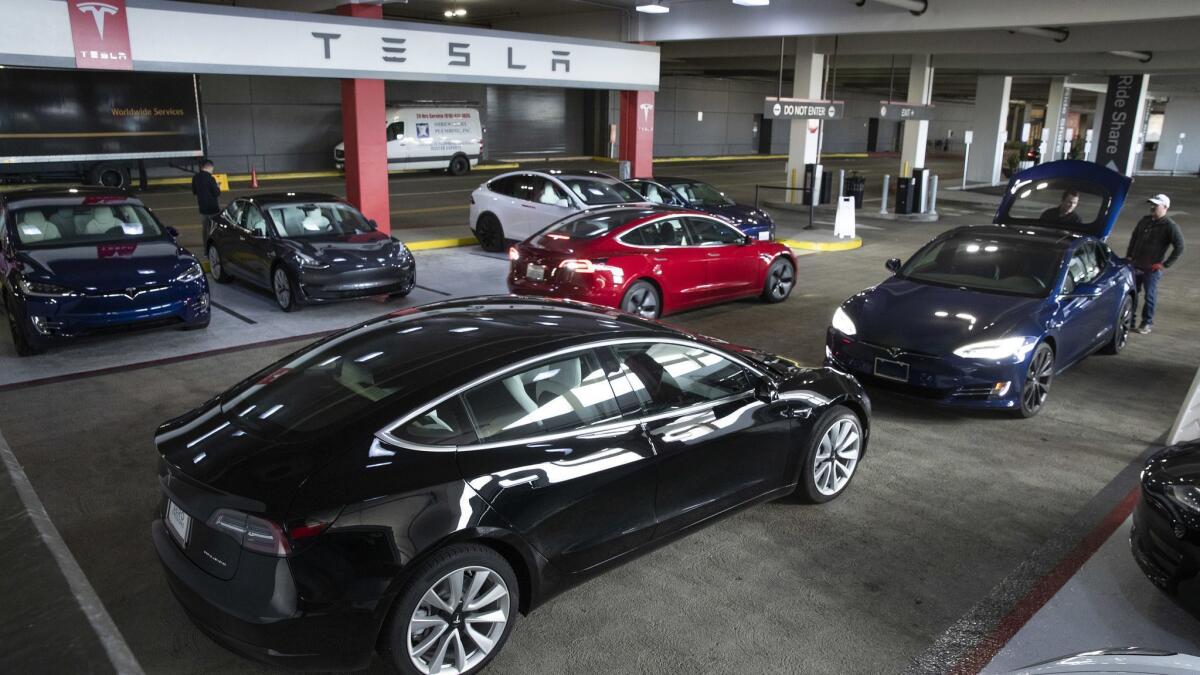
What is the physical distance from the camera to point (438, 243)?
16.4 m

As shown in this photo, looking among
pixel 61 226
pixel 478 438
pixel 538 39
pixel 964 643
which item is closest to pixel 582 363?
pixel 478 438

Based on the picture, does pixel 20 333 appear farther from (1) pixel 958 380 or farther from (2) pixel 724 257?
(1) pixel 958 380

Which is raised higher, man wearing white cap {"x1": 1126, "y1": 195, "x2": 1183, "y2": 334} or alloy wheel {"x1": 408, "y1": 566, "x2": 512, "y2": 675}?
man wearing white cap {"x1": 1126, "y1": 195, "x2": 1183, "y2": 334}

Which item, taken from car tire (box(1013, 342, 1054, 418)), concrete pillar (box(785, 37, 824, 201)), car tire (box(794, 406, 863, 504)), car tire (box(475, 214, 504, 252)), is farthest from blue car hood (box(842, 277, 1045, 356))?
concrete pillar (box(785, 37, 824, 201))

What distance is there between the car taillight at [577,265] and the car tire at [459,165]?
24368 mm

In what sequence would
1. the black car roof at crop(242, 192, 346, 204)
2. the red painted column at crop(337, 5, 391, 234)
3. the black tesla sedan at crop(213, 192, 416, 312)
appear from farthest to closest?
1. the red painted column at crop(337, 5, 391, 234)
2. the black car roof at crop(242, 192, 346, 204)
3. the black tesla sedan at crop(213, 192, 416, 312)

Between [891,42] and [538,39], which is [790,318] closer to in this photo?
[538,39]

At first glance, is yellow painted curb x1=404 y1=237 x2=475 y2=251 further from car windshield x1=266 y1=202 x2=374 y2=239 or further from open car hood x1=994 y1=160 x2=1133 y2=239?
open car hood x1=994 y1=160 x2=1133 y2=239

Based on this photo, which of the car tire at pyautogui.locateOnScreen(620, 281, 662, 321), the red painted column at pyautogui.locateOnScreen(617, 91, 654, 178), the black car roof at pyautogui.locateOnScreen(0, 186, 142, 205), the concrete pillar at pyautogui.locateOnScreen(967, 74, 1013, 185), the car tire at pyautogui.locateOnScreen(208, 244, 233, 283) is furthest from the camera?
the concrete pillar at pyautogui.locateOnScreen(967, 74, 1013, 185)

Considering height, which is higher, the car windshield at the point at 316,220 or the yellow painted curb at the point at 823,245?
the car windshield at the point at 316,220

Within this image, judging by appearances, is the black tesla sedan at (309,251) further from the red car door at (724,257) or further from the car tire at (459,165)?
the car tire at (459,165)

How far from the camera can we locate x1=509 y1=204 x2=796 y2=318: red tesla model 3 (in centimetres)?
972

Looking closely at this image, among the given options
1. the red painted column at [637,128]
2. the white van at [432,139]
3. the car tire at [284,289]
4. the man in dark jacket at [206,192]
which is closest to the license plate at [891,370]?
the car tire at [284,289]

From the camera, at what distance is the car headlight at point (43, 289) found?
829 cm
